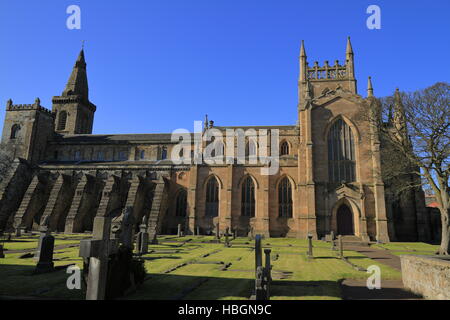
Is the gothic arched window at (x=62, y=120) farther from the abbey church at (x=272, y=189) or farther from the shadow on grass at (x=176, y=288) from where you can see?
the shadow on grass at (x=176, y=288)

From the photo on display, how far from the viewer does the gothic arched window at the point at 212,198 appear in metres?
37.9

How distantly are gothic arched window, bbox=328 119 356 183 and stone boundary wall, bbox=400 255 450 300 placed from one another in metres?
23.6

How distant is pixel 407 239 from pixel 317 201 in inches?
443

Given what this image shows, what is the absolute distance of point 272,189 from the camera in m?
36.8

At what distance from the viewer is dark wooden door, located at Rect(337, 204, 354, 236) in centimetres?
3350

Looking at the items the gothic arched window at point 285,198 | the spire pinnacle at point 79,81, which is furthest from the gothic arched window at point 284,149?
the spire pinnacle at point 79,81

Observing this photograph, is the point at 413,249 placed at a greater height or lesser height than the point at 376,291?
greater

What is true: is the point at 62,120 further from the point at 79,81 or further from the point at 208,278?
the point at 208,278

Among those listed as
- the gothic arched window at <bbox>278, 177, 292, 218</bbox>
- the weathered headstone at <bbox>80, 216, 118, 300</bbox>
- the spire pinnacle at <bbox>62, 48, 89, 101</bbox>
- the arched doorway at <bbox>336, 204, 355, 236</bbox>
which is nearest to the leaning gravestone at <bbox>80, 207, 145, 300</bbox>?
the weathered headstone at <bbox>80, 216, 118, 300</bbox>

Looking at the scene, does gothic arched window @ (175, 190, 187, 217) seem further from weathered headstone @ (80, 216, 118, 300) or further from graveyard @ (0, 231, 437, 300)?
weathered headstone @ (80, 216, 118, 300)

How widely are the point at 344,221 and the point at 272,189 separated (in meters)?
9.11

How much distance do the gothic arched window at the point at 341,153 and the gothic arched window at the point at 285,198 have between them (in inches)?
209

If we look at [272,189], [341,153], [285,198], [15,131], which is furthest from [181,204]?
[15,131]
